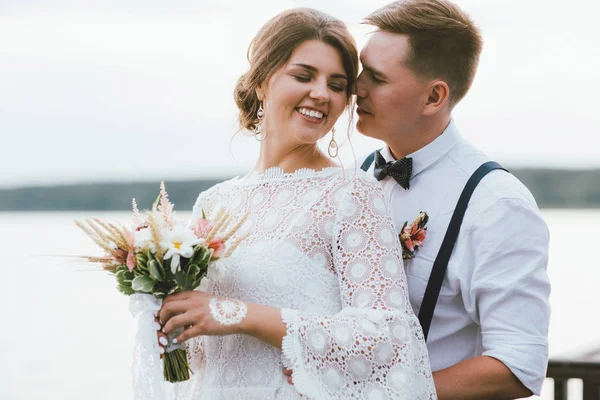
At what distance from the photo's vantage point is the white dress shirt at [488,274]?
2740 millimetres

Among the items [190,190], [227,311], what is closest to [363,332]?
[227,311]

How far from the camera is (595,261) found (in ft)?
68.9

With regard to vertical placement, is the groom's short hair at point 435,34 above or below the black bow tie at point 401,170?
above

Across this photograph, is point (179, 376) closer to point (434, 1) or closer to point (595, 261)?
point (434, 1)

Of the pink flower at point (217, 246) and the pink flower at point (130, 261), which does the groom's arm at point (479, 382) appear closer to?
the pink flower at point (217, 246)

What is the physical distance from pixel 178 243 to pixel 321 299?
1.71ft

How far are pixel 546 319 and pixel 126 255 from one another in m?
1.45

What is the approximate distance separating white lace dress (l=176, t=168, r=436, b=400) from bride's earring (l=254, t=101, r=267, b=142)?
0.82 feet

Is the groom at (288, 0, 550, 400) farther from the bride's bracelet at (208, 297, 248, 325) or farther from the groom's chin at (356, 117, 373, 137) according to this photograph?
the bride's bracelet at (208, 297, 248, 325)

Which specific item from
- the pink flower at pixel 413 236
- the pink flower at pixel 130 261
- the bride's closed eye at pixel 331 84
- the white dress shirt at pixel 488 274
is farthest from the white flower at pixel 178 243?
the white dress shirt at pixel 488 274

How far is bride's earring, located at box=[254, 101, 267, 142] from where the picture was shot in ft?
10.1

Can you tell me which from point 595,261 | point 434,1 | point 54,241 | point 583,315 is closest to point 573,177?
point 595,261

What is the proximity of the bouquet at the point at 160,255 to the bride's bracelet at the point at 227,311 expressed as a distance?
0.10 meters

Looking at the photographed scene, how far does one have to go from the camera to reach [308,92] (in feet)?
9.17
